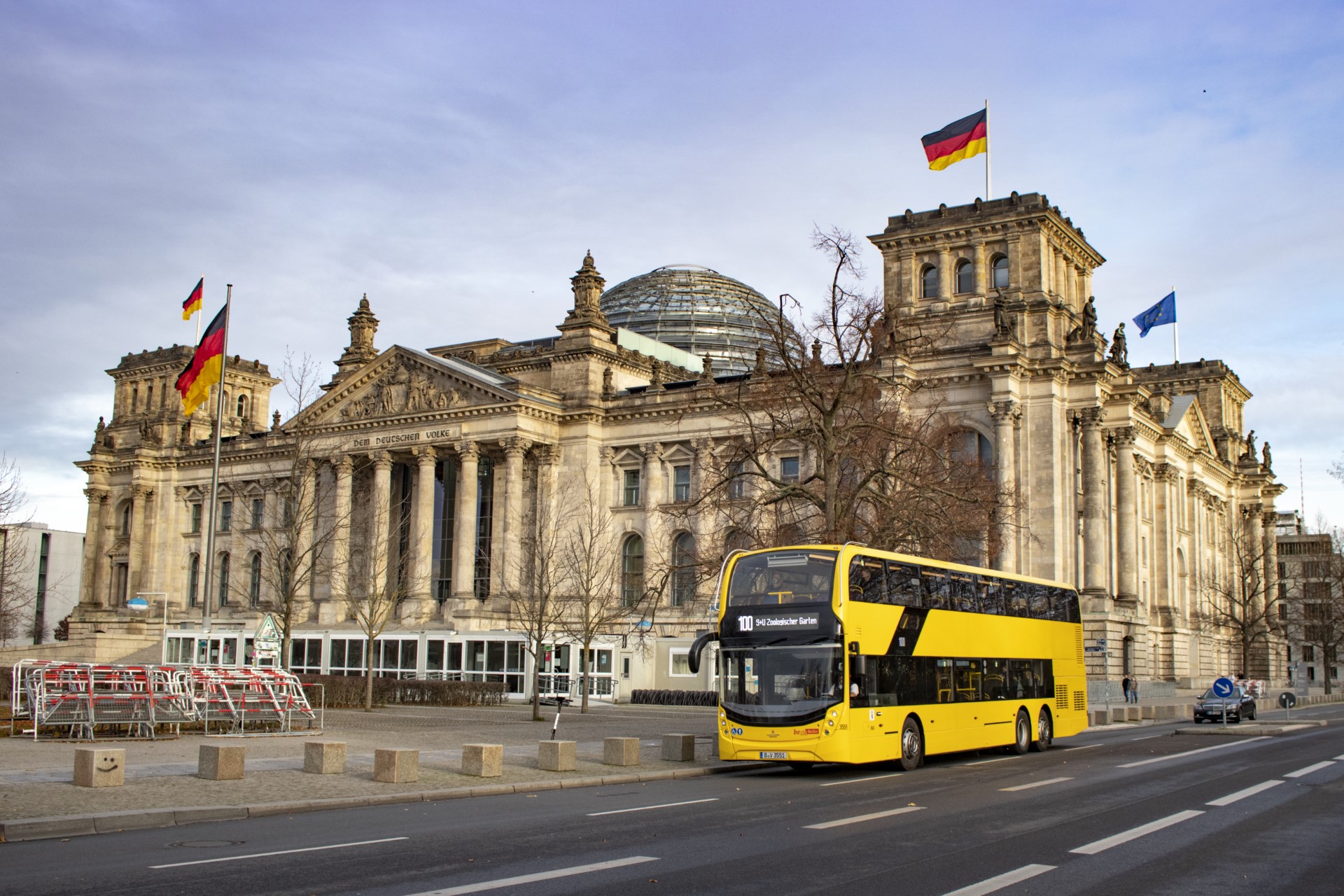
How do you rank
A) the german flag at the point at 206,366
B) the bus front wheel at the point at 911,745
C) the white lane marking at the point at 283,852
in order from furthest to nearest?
the german flag at the point at 206,366, the bus front wheel at the point at 911,745, the white lane marking at the point at 283,852

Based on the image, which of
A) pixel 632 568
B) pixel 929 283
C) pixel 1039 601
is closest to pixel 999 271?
pixel 929 283

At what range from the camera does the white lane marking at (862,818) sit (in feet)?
51.5

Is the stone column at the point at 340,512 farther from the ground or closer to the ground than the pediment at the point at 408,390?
closer to the ground

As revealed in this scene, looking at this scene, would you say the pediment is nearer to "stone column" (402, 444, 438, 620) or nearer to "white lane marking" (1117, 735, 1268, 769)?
"stone column" (402, 444, 438, 620)

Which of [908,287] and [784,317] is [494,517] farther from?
[784,317]

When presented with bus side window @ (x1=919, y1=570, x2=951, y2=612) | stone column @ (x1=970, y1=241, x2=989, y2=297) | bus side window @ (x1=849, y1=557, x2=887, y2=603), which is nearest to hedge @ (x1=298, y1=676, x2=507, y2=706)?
bus side window @ (x1=919, y1=570, x2=951, y2=612)

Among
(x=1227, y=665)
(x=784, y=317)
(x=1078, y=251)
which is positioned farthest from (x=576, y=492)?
(x=1227, y=665)

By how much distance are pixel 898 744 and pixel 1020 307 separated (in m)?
42.1

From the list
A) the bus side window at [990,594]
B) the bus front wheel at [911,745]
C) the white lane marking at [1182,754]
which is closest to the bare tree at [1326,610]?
the white lane marking at [1182,754]

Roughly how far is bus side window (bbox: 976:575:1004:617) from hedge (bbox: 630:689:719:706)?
2901 centimetres

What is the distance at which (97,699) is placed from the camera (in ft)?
89.2

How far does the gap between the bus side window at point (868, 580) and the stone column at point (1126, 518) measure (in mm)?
44663

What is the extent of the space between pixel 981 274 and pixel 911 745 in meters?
44.9

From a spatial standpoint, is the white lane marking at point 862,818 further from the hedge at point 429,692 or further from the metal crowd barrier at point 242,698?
the hedge at point 429,692
